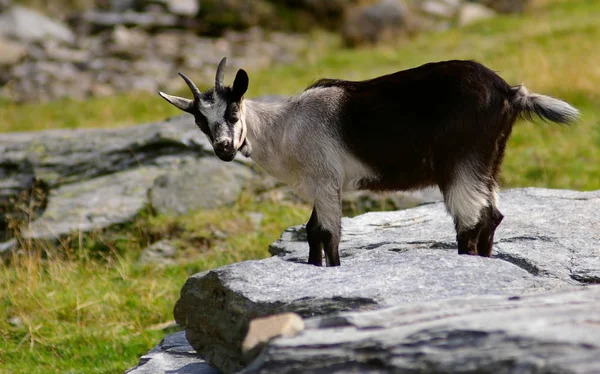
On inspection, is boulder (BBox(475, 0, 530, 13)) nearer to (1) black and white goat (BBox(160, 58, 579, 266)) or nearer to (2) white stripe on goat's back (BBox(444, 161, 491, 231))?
(1) black and white goat (BBox(160, 58, 579, 266))

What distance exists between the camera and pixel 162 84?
69.5ft

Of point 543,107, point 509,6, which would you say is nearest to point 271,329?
point 543,107

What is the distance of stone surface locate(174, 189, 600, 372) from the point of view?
5.38 m

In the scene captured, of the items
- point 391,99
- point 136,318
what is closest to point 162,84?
point 136,318

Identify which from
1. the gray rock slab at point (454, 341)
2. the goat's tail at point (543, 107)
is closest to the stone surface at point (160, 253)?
the goat's tail at point (543, 107)

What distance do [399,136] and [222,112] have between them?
147 centimetres

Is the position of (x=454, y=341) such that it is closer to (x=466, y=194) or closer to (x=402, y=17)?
(x=466, y=194)

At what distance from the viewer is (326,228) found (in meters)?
7.03

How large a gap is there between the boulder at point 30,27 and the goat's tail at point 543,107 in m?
20.9

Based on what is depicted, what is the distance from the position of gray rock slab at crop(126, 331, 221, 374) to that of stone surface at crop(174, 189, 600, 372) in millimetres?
187

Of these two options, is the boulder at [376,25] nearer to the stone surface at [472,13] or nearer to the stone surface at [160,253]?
the stone surface at [472,13]

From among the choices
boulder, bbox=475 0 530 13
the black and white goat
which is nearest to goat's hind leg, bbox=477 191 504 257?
the black and white goat

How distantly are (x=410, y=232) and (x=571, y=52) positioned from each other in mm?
11447

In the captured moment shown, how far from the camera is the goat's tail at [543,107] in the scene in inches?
271
